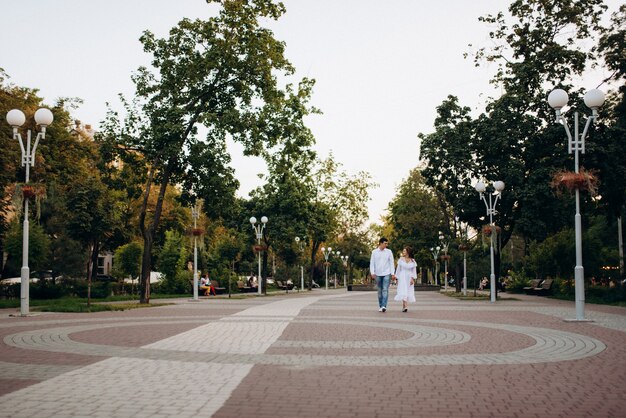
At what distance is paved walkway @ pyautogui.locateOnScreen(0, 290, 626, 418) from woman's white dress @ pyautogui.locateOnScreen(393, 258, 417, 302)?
586 centimetres

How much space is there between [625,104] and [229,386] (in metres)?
24.6

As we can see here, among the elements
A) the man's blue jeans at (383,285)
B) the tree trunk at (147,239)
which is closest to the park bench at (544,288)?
the man's blue jeans at (383,285)

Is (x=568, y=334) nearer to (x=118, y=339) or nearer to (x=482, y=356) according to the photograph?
(x=482, y=356)

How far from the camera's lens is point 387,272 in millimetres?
17953

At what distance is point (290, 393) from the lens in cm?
596

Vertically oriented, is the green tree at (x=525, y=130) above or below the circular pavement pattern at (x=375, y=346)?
above

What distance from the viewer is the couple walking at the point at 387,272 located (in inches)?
707

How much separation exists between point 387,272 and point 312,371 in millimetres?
10934

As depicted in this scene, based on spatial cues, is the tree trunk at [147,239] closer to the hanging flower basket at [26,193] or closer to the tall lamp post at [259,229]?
the hanging flower basket at [26,193]

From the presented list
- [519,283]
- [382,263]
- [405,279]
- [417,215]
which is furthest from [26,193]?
[417,215]

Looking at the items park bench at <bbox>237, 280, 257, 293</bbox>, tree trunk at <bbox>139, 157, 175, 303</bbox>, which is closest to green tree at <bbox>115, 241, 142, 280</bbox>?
park bench at <bbox>237, 280, 257, 293</bbox>

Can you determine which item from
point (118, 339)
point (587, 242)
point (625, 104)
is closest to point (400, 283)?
point (118, 339)

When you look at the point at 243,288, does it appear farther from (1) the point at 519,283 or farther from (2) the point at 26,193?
(2) the point at 26,193

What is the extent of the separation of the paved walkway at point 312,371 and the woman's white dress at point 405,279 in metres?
5.86
